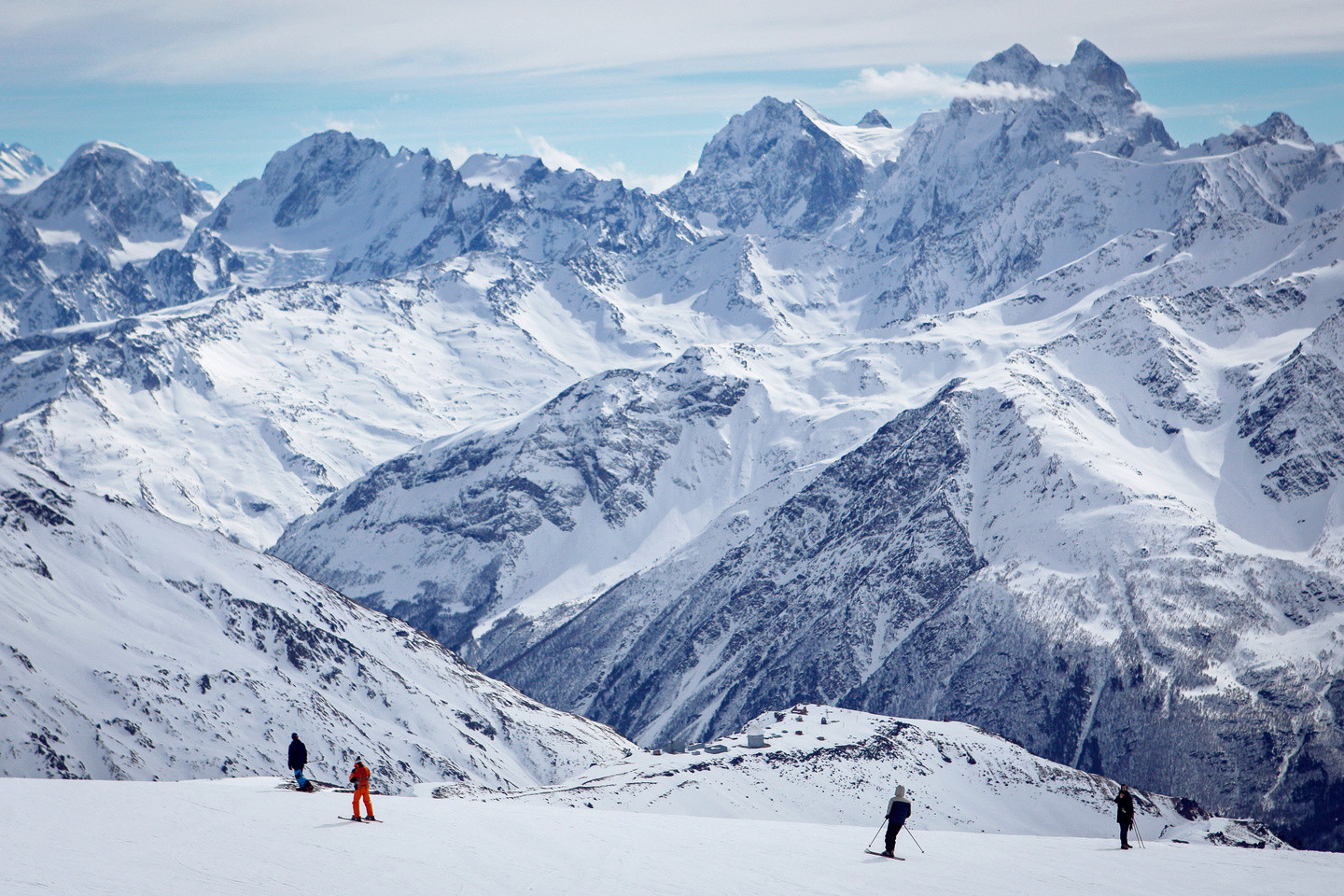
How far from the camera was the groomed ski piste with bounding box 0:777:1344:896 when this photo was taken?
44500 millimetres

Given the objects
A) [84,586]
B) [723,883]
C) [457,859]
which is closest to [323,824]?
[457,859]

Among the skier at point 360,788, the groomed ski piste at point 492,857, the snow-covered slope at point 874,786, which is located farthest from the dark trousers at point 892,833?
the snow-covered slope at point 874,786

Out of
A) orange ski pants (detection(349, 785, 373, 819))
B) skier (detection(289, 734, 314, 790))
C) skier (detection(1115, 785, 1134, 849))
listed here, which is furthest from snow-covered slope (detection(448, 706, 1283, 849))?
skier (detection(1115, 785, 1134, 849))

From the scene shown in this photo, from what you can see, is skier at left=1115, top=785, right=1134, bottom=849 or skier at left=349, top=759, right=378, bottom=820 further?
skier at left=1115, top=785, right=1134, bottom=849

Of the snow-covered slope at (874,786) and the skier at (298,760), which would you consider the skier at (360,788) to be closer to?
the skier at (298,760)

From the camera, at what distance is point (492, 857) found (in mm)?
49312

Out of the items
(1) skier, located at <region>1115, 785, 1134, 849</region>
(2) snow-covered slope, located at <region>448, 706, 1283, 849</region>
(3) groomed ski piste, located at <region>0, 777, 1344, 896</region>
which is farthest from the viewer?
(2) snow-covered slope, located at <region>448, 706, 1283, 849</region>

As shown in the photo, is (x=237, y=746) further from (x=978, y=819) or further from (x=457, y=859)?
(x=457, y=859)

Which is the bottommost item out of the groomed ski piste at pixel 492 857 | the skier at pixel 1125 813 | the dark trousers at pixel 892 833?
the groomed ski piste at pixel 492 857

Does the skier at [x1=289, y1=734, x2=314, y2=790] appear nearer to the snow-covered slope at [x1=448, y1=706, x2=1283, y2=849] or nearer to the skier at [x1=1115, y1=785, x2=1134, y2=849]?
the skier at [x1=1115, y1=785, x2=1134, y2=849]

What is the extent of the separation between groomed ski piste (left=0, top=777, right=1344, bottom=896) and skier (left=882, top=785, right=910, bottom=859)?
1018mm

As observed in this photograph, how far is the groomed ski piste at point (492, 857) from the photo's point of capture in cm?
4450

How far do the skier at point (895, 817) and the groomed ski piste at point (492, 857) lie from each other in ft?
3.34

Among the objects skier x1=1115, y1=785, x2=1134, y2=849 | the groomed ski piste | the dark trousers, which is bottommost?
the groomed ski piste
